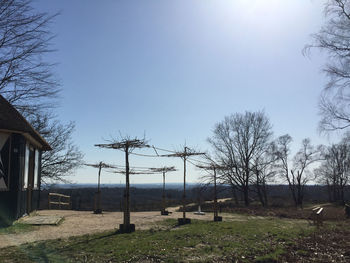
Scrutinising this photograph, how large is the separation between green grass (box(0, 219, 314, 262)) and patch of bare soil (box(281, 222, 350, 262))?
0.34 metres

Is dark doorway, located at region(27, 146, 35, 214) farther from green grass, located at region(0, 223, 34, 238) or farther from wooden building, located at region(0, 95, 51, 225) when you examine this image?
green grass, located at region(0, 223, 34, 238)

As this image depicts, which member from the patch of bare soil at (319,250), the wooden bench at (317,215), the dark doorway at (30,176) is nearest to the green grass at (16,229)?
the dark doorway at (30,176)

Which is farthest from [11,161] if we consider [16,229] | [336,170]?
[336,170]

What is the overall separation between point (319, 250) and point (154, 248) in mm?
4737

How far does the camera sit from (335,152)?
51.1m

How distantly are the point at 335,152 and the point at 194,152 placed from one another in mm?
45882

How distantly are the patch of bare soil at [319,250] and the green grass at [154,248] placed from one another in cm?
34

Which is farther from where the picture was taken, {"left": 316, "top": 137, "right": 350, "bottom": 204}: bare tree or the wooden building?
{"left": 316, "top": 137, "right": 350, "bottom": 204}: bare tree

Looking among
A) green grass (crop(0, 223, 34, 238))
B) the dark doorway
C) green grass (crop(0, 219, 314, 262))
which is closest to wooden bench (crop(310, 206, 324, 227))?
green grass (crop(0, 219, 314, 262))

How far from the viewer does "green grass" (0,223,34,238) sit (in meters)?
9.29

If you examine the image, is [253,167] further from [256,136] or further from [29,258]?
[29,258]

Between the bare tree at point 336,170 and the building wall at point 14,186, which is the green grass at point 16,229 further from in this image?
the bare tree at point 336,170

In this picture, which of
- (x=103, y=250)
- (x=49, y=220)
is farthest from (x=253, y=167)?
(x=103, y=250)

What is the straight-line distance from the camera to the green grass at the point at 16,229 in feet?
30.5
